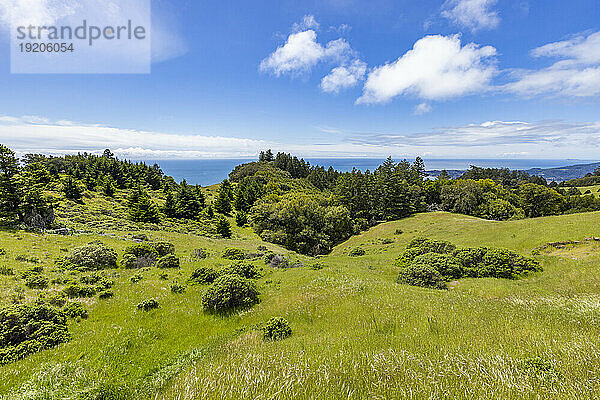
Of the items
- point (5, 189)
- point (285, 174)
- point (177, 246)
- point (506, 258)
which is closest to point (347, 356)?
point (506, 258)

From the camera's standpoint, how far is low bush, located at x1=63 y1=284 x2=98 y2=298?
1499 cm

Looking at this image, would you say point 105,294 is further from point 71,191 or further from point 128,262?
point 71,191

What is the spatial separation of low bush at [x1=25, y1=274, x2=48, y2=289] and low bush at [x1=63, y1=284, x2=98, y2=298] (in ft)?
5.34

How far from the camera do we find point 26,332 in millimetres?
10219

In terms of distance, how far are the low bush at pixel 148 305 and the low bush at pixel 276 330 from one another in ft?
26.8

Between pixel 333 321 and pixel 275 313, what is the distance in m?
3.71

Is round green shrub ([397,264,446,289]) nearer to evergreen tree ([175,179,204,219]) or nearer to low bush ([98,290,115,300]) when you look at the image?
low bush ([98,290,115,300])

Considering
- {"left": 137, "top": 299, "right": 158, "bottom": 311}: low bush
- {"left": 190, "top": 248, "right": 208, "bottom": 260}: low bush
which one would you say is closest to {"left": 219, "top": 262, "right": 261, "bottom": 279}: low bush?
{"left": 137, "top": 299, "right": 158, "bottom": 311}: low bush

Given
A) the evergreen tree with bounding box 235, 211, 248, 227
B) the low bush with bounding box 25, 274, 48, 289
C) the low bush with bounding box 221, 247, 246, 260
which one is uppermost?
the low bush with bounding box 25, 274, 48, 289

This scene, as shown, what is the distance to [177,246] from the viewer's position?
120ft

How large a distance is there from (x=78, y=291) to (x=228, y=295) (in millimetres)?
9744

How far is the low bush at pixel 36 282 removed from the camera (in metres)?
15.2

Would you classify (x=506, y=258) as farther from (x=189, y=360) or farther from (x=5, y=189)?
(x=5, y=189)

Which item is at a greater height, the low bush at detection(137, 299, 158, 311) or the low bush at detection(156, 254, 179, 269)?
the low bush at detection(137, 299, 158, 311)
